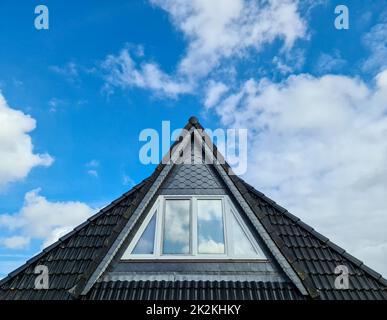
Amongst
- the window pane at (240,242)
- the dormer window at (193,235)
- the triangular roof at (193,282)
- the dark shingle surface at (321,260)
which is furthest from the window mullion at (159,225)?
the dark shingle surface at (321,260)

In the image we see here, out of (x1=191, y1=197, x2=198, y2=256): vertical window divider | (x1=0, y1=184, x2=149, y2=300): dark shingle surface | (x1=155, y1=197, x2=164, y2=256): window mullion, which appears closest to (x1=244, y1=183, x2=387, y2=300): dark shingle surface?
(x1=191, y1=197, x2=198, y2=256): vertical window divider

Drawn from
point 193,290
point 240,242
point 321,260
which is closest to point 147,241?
point 193,290

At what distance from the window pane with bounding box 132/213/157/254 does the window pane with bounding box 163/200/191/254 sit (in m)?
0.23

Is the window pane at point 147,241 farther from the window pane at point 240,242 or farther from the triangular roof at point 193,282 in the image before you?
the window pane at point 240,242

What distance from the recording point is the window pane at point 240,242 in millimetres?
5832

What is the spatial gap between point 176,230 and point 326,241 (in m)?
2.91

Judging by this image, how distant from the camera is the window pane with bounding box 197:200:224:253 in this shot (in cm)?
587

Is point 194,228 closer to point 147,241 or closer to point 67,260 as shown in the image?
point 147,241

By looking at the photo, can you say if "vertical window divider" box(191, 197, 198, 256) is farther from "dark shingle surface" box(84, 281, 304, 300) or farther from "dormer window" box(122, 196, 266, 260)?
"dark shingle surface" box(84, 281, 304, 300)

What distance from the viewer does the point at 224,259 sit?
571 cm

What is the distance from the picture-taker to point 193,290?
17.5 feet
